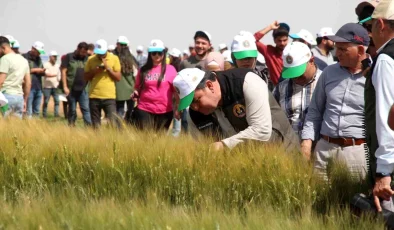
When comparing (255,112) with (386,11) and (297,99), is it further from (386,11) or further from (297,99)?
(386,11)

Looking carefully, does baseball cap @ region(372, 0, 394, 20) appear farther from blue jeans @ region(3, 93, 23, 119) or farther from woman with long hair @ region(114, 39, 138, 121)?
woman with long hair @ region(114, 39, 138, 121)

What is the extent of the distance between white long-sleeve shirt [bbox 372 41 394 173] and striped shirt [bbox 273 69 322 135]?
2239 millimetres

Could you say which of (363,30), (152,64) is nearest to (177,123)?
(152,64)

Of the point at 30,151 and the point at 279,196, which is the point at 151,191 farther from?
the point at 30,151

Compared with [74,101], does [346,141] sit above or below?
above

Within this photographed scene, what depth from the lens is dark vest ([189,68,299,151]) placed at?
18.2ft

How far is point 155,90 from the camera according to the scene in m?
9.82

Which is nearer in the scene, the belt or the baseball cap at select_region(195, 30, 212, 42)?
the belt

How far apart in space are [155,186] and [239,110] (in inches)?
31.9

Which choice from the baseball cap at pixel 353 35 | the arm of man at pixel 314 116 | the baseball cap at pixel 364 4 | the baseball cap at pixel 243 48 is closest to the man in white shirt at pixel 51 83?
the baseball cap at pixel 243 48

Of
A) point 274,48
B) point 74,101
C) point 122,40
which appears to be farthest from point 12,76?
point 74,101

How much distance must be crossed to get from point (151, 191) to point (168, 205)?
27 cm

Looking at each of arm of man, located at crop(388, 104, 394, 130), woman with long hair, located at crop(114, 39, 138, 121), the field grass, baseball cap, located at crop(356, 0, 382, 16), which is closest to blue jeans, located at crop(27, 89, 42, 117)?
woman with long hair, located at crop(114, 39, 138, 121)

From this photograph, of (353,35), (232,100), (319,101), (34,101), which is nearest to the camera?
(353,35)
